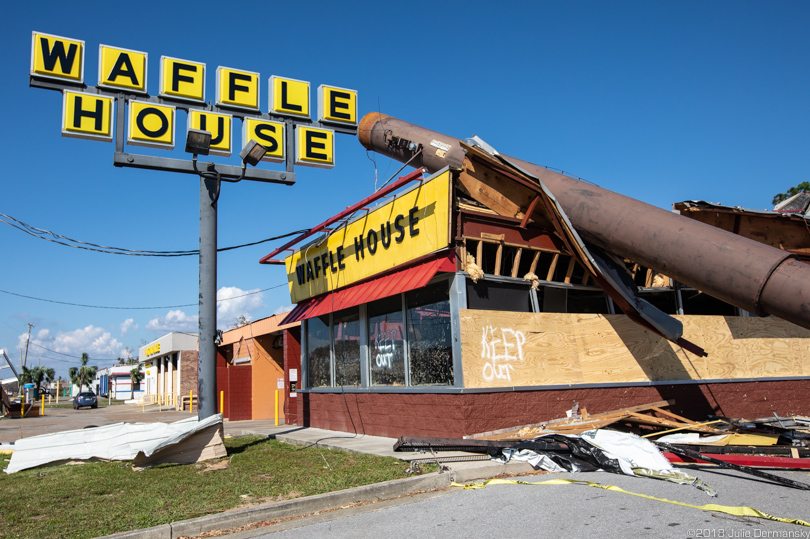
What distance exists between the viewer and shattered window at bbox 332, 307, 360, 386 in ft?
42.7

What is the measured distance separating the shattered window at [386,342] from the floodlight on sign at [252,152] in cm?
383

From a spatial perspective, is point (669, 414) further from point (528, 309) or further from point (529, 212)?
point (529, 212)

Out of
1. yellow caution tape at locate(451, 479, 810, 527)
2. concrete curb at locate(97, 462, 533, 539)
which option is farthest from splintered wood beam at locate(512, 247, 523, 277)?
yellow caution tape at locate(451, 479, 810, 527)

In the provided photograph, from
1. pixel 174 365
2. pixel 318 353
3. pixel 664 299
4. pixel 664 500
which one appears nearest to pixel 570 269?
pixel 664 299

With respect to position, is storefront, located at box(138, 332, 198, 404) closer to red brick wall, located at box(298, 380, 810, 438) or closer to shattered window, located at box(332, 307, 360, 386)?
shattered window, located at box(332, 307, 360, 386)

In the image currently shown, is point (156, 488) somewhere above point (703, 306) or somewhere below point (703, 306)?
Answer: below

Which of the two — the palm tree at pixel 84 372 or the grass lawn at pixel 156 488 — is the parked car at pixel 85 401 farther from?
the palm tree at pixel 84 372

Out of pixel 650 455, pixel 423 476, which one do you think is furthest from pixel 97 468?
pixel 650 455

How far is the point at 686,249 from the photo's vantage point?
26.2ft

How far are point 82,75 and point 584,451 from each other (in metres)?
11.6

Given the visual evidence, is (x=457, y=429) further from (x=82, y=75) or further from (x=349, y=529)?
(x=82, y=75)

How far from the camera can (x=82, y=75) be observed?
11461 mm

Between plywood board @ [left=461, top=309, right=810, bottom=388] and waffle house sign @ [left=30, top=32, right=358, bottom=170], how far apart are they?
6.13 meters

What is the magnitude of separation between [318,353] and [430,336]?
529 cm
